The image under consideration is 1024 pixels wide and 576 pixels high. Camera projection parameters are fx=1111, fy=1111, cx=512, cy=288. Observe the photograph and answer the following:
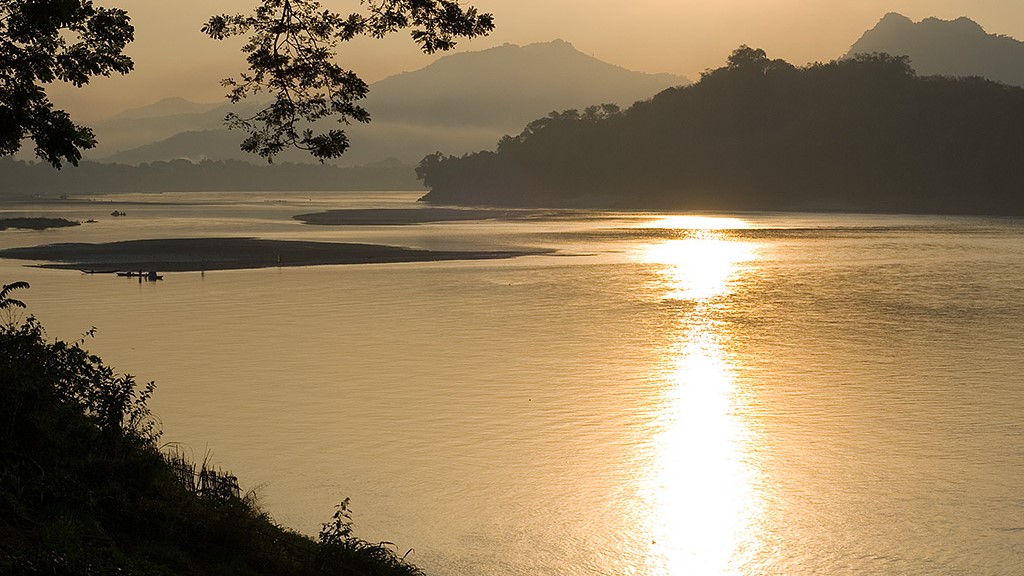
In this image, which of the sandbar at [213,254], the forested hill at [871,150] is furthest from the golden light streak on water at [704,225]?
the sandbar at [213,254]

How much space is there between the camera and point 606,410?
25.6 metres

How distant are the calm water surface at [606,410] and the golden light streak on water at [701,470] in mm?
68

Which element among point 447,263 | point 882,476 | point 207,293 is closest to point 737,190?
point 447,263

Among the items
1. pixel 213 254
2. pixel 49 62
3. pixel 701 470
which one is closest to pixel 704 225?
pixel 213 254

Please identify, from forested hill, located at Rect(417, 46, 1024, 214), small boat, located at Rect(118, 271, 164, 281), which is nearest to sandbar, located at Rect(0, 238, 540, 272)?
small boat, located at Rect(118, 271, 164, 281)

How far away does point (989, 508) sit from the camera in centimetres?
1798

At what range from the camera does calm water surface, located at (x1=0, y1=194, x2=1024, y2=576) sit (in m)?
17.1

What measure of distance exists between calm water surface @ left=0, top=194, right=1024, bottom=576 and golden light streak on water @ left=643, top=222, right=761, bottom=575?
7 centimetres

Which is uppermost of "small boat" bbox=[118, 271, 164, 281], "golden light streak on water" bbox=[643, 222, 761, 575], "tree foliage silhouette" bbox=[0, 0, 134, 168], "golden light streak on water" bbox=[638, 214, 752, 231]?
"tree foliage silhouette" bbox=[0, 0, 134, 168]

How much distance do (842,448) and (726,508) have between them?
4.58 m

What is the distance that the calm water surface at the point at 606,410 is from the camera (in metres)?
17.1

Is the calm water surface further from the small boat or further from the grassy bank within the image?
the grassy bank

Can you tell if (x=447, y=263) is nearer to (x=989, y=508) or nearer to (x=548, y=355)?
(x=548, y=355)

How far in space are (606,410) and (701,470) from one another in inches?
205
